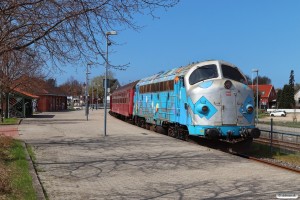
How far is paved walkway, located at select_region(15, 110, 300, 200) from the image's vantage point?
841 centimetres

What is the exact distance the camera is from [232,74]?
16172 millimetres

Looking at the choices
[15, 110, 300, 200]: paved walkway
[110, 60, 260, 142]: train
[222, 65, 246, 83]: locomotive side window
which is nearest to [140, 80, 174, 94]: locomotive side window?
[110, 60, 260, 142]: train

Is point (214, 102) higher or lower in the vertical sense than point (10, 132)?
higher

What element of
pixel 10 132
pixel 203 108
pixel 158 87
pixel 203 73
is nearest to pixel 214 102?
pixel 203 108

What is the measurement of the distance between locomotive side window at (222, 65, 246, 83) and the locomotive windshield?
1.07 feet

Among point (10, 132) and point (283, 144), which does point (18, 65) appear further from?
point (283, 144)

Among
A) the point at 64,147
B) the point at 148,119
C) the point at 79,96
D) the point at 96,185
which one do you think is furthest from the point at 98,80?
the point at 96,185

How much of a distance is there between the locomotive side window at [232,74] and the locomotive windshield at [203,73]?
33 centimetres

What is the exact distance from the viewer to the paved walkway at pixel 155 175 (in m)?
8.41

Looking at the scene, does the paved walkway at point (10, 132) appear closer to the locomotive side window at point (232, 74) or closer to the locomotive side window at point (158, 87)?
the locomotive side window at point (158, 87)

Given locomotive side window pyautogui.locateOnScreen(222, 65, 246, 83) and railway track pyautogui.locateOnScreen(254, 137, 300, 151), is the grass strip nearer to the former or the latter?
locomotive side window pyautogui.locateOnScreen(222, 65, 246, 83)

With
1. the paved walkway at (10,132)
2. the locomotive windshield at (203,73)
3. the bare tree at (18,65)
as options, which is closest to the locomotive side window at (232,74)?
the locomotive windshield at (203,73)

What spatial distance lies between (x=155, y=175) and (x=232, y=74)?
706 centimetres

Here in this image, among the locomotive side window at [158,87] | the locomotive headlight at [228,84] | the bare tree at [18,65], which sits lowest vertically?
the locomotive headlight at [228,84]
